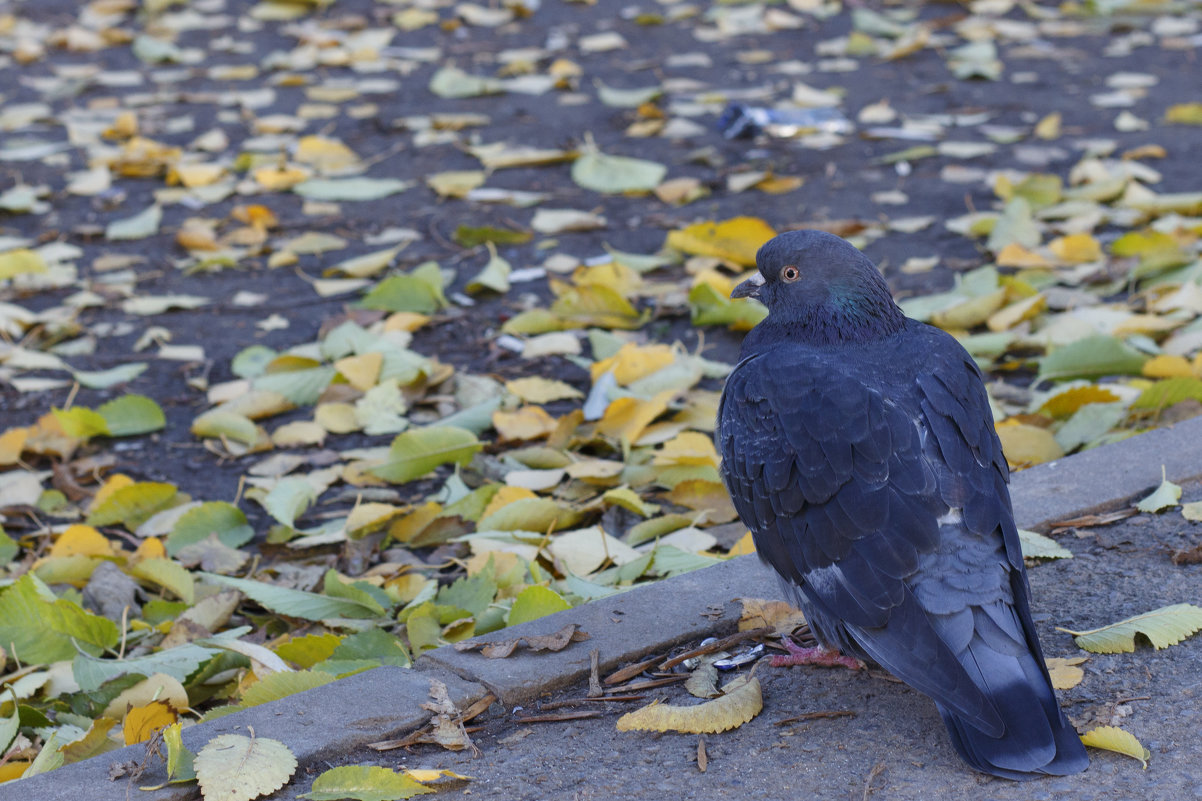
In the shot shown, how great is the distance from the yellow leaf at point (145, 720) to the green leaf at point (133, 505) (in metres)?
1.25

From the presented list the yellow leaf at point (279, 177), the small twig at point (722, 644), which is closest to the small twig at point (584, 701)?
the small twig at point (722, 644)

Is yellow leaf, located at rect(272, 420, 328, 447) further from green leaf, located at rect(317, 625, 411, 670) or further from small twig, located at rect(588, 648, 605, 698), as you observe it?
small twig, located at rect(588, 648, 605, 698)

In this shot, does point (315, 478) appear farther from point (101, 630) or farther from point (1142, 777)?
point (1142, 777)

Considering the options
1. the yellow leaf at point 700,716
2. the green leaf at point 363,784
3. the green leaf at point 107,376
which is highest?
the green leaf at point 363,784

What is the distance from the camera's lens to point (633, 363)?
4.21 m

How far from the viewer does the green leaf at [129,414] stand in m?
4.21

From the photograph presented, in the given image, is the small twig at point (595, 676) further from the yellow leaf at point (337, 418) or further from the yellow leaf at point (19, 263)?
the yellow leaf at point (19, 263)

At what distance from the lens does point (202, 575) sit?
3.33m

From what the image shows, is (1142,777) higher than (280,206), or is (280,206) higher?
(1142,777)

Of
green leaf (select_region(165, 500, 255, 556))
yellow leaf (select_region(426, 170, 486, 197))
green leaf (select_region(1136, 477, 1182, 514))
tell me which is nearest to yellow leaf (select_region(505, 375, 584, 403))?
green leaf (select_region(165, 500, 255, 556))

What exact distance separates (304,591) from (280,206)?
11.4 ft

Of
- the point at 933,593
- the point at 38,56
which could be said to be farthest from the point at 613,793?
the point at 38,56

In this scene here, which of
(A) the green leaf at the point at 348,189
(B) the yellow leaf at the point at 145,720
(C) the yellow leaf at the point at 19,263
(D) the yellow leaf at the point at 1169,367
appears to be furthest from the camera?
(A) the green leaf at the point at 348,189

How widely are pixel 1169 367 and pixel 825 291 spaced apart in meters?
1.53
